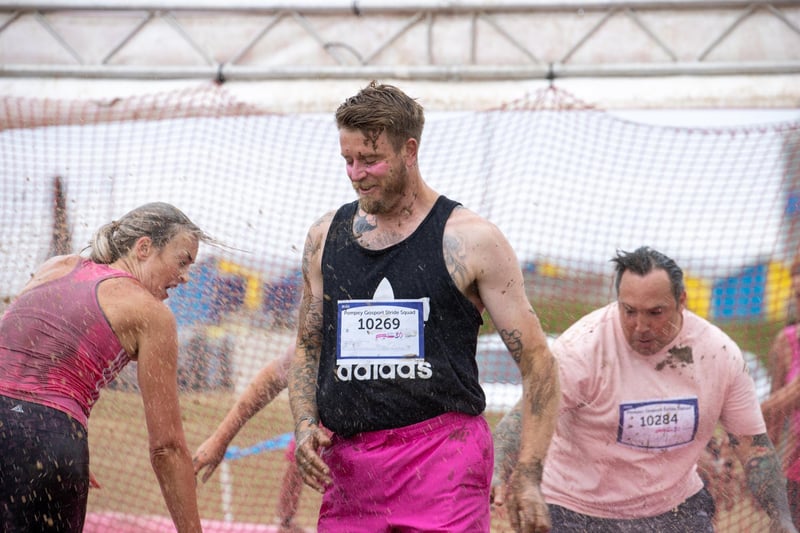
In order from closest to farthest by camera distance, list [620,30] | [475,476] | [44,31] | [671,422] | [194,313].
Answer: [475,476] < [671,422] < [194,313] < [620,30] < [44,31]

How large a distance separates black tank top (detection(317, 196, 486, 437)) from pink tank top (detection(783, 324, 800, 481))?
9.20 ft

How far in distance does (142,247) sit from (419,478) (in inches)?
50.4

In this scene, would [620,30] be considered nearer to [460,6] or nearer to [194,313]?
[460,6]

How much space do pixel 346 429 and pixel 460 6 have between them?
15.1 feet

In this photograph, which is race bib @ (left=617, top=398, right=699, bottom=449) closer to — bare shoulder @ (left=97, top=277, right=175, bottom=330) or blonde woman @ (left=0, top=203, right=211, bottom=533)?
blonde woman @ (left=0, top=203, right=211, bottom=533)

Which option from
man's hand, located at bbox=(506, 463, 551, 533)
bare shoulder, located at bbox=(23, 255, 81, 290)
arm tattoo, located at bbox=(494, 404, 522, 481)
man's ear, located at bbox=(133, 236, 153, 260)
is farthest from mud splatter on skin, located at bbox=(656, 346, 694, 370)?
bare shoulder, located at bbox=(23, 255, 81, 290)

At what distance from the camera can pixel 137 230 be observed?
3.39 meters

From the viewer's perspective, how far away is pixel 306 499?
711 centimetres

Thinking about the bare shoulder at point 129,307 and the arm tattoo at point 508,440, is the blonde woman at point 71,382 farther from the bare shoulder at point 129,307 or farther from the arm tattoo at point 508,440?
the arm tattoo at point 508,440

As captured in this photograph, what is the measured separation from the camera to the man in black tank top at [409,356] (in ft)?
9.41

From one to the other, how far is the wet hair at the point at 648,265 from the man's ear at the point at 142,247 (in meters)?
1.95

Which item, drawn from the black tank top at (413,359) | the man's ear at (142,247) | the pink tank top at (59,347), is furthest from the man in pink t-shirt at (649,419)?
the pink tank top at (59,347)

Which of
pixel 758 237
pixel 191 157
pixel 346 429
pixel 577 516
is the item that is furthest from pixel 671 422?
pixel 191 157

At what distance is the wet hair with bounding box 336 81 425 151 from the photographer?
2.97m
